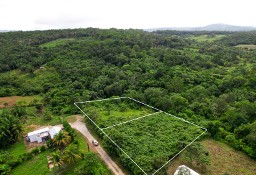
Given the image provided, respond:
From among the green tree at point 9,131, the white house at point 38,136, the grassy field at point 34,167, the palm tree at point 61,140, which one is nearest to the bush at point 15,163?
the grassy field at point 34,167

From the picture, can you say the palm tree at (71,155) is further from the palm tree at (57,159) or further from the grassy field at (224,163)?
the grassy field at (224,163)

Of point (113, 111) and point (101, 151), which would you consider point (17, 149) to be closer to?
point (101, 151)

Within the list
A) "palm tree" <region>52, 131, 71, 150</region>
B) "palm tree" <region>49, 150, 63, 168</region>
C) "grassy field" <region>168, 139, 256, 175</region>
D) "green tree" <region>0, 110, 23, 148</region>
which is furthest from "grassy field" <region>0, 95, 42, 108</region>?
"grassy field" <region>168, 139, 256, 175</region>

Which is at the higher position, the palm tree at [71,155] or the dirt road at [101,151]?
the palm tree at [71,155]

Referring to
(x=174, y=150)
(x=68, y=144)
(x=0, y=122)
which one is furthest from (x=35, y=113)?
(x=174, y=150)

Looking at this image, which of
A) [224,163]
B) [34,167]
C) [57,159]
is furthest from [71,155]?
[224,163]

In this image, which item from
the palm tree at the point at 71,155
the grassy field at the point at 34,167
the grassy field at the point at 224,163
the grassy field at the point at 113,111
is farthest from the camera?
the grassy field at the point at 113,111
